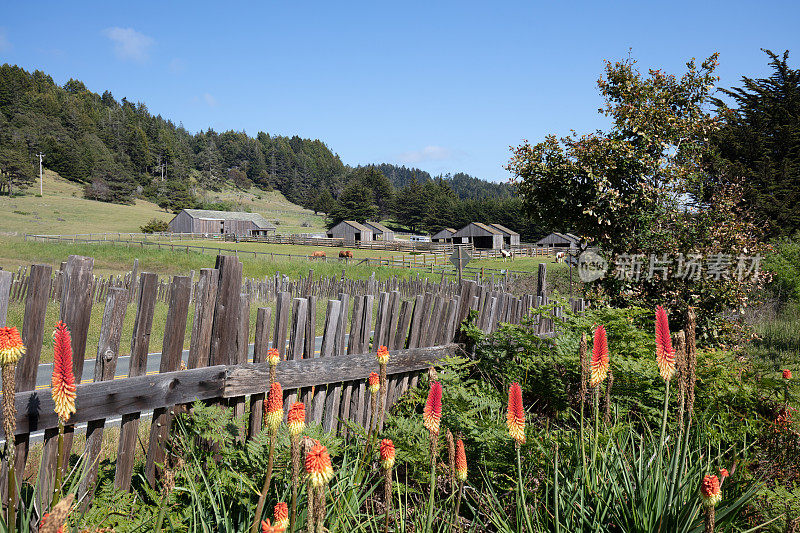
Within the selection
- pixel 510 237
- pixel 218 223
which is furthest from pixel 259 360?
pixel 218 223

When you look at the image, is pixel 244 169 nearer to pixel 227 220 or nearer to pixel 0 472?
pixel 227 220

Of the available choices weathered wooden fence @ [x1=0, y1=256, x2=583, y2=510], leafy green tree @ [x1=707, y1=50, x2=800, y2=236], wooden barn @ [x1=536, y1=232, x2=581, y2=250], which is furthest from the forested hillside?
weathered wooden fence @ [x1=0, y1=256, x2=583, y2=510]

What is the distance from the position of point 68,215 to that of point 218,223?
20391mm

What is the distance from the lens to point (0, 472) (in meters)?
2.44

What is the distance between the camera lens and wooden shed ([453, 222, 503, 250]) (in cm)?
7156

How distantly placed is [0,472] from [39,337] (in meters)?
0.68

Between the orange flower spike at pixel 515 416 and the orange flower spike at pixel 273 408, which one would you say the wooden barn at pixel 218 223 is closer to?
the orange flower spike at pixel 273 408

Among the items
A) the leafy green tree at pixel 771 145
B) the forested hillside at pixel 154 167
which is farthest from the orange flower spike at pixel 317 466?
the forested hillside at pixel 154 167

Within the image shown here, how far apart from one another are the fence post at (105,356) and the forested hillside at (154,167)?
99.2m

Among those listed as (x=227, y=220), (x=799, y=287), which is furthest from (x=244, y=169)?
(x=799, y=287)

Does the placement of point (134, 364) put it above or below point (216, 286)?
below

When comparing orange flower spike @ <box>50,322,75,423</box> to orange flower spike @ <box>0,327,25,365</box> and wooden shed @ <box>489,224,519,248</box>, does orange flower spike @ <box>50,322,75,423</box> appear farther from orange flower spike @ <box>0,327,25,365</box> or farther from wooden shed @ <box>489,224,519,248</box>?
wooden shed @ <box>489,224,519,248</box>

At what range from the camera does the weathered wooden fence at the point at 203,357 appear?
257cm

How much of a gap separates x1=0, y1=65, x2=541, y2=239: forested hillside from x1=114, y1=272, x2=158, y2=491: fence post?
325ft
